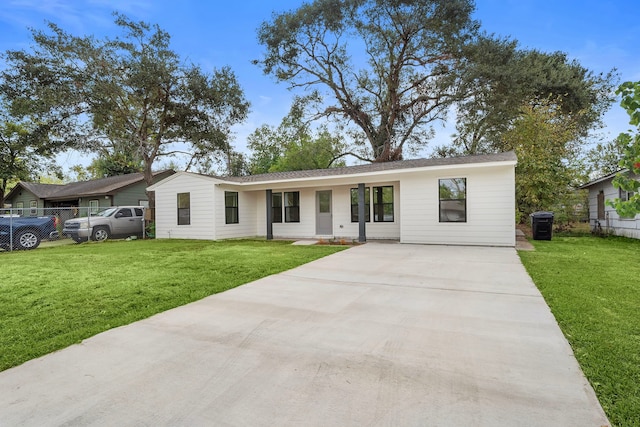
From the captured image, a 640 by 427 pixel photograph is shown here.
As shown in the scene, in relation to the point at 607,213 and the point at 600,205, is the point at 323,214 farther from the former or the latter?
the point at 600,205

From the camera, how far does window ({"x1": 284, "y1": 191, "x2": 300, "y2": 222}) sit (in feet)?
44.2

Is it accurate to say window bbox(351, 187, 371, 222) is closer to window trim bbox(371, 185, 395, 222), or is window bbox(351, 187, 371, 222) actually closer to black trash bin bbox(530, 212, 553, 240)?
window trim bbox(371, 185, 395, 222)

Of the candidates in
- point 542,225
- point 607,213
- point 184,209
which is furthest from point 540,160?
point 184,209

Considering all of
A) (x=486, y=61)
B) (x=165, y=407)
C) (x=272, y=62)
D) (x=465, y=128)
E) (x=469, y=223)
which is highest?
(x=272, y=62)

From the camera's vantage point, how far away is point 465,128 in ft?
66.6

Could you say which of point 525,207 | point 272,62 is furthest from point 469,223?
point 272,62

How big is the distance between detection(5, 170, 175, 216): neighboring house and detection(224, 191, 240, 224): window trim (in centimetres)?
970

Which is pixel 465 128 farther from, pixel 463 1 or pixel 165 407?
pixel 165 407

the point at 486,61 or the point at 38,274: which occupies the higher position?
the point at 486,61

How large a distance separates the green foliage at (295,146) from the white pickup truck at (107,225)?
10963 millimetres

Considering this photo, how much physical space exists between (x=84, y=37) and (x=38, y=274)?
13.5 m

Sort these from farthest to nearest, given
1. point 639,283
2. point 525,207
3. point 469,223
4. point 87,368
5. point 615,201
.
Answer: point 525,207
point 469,223
point 639,283
point 87,368
point 615,201

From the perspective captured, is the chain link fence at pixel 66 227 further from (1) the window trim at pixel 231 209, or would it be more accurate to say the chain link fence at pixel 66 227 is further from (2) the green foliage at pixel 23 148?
(1) the window trim at pixel 231 209

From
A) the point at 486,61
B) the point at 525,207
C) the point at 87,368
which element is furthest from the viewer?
the point at 486,61
